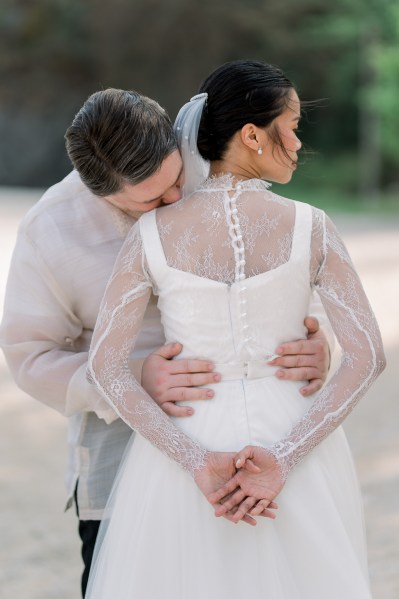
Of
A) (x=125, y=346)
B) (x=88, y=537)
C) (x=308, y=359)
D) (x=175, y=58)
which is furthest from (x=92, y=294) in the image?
(x=175, y=58)

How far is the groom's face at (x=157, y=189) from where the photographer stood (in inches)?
83.3

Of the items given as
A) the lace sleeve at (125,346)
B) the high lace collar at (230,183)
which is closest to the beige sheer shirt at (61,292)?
the lace sleeve at (125,346)

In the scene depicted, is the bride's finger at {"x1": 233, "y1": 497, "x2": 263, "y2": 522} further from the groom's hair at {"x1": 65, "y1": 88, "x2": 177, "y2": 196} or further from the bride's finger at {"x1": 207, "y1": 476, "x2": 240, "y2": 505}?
the groom's hair at {"x1": 65, "y1": 88, "x2": 177, "y2": 196}

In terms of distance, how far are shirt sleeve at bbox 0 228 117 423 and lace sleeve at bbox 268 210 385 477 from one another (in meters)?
0.61

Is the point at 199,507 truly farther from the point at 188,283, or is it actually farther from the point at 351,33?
the point at 351,33

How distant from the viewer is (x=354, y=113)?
3684cm

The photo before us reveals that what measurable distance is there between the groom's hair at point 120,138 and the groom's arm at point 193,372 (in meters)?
0.41

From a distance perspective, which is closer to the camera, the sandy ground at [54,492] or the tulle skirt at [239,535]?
the tulle skirt at [239,535]

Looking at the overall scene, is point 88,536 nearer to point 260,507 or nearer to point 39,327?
point 39,327

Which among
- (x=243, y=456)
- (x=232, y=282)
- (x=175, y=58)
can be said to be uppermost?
(x=232, y=282)

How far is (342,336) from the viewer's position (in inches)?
84.4

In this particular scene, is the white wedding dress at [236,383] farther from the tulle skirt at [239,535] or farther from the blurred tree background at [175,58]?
the blurred tree background at [175,58]

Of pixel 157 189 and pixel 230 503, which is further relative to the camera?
pixel 157 189

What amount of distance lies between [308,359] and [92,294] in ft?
1.89
